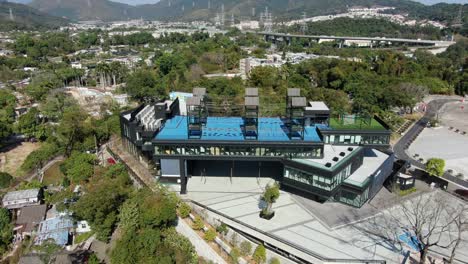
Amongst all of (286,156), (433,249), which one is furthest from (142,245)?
(433,249)

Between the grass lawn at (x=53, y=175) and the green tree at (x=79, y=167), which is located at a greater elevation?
the green tree at (x=79, y=167)

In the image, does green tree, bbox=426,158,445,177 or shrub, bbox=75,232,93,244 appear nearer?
shrub, bbox=75,232,93,244

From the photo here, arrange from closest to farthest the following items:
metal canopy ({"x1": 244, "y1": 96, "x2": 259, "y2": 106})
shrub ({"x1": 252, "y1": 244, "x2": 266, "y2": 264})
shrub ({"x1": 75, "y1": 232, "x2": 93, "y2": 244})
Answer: shrub ({"x1": 252, "y1": 244, "x2": 266, "y2": 264}) → metal canopy ({"x1": 244, "y1": 96, "x2": 259, "y2": 106}) → shrub ({"x1": 75, "y1": 232, "x2": 93, "y2": 244})

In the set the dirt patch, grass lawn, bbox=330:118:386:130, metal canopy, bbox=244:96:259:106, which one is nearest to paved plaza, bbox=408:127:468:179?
grass lawn, bbox=330:118:386:130

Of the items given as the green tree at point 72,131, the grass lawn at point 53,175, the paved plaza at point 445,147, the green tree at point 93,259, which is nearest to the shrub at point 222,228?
the green tree at point 93,259

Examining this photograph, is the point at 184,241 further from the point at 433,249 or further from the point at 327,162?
the point at 433,249

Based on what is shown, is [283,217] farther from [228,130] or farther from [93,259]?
[93,259]

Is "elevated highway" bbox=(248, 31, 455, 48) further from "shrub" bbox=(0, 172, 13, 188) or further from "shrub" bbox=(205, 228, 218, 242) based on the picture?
"shrub" bbox=(0, 172, 13, 188)

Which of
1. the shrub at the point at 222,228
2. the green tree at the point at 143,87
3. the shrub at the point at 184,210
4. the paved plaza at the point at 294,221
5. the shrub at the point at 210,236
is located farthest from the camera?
the green tree at the point at 143,87

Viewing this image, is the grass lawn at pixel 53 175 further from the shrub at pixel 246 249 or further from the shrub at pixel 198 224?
the shrub at pixel 246 249
